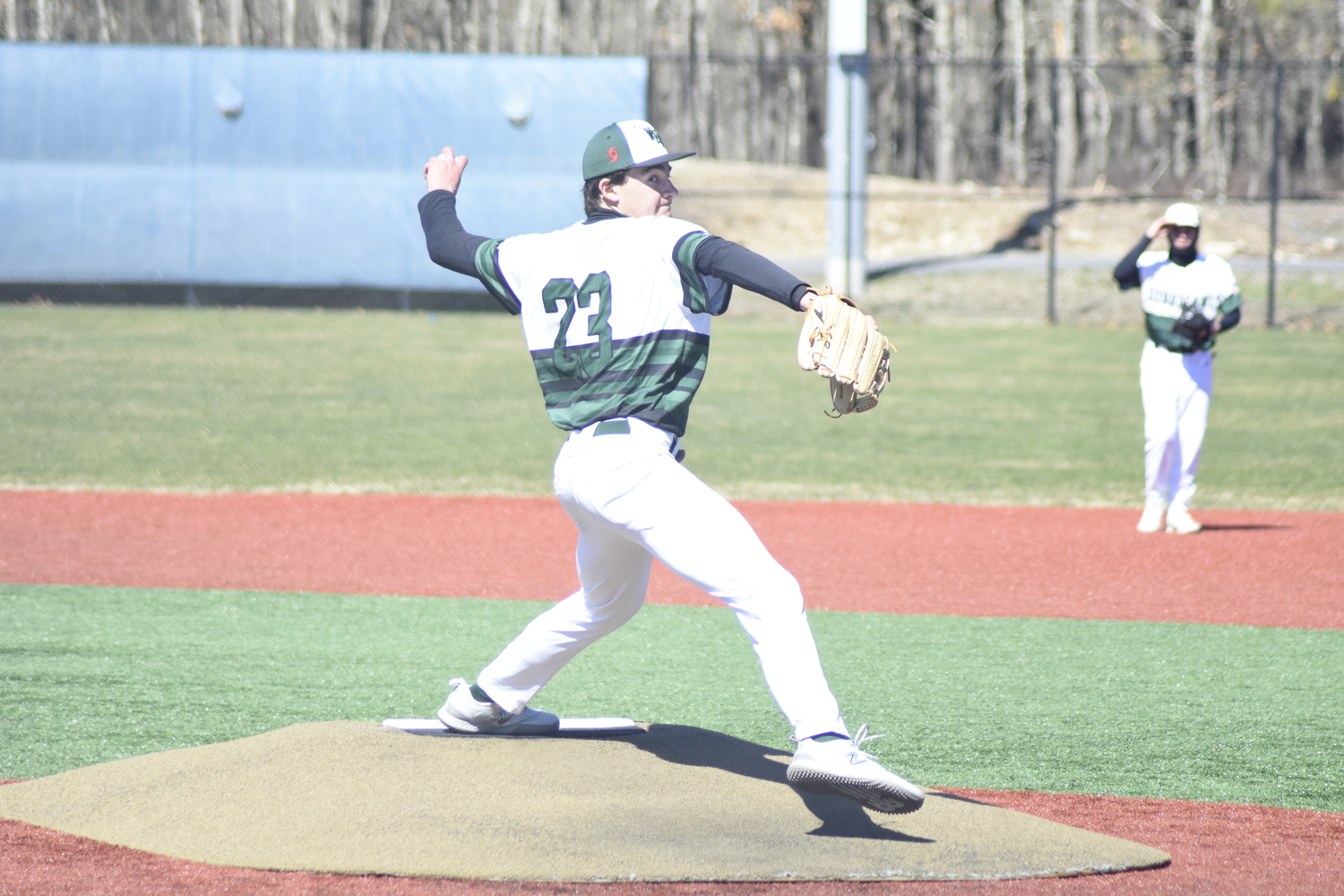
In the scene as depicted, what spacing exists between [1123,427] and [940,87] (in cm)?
3180

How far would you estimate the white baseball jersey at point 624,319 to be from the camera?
3838 mm

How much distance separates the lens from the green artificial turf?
486 cm

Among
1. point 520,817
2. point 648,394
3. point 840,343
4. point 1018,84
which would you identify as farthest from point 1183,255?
point 1018,84

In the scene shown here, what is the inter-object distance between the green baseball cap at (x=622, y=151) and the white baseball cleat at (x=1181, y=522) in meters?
6.35

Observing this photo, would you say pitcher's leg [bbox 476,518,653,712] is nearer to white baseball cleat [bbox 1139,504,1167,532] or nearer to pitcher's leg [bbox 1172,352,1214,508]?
pitcher's leg [bbox 1172,352,1214,508]

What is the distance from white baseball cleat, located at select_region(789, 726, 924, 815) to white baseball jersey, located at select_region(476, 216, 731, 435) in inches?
38.5

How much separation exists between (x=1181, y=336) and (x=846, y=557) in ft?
8.47

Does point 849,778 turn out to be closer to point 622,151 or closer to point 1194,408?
point 622,151

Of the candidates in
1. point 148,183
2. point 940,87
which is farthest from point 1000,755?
point 940,87

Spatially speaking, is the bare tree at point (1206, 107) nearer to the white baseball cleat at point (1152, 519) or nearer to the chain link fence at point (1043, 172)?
Answer: the chain link fence at point (1043, 172)

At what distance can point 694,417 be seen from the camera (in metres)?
14.5

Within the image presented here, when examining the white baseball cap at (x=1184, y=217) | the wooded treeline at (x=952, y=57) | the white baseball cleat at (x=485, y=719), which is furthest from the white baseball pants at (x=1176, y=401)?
the wooded treeline at (x=952, y=57)

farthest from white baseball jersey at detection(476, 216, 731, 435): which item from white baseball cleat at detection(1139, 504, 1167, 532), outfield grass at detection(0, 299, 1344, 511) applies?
outfield grass at detection(0, 299, 1344, 511)

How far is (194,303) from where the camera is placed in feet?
80.6
